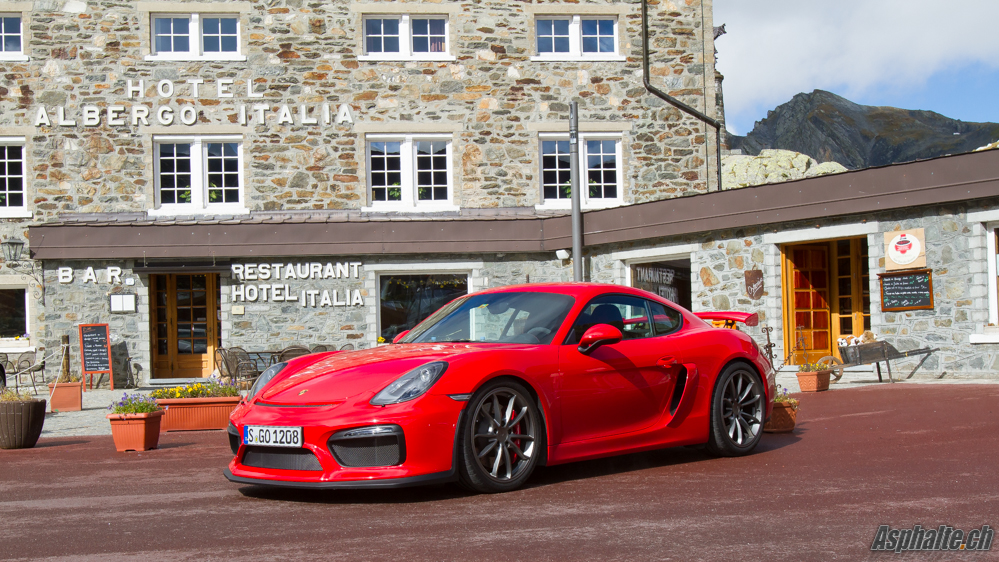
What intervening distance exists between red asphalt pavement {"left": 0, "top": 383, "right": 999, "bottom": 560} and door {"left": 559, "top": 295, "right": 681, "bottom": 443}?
0.37m

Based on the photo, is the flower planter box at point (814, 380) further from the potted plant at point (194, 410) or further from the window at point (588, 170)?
the window at point (588, 170)

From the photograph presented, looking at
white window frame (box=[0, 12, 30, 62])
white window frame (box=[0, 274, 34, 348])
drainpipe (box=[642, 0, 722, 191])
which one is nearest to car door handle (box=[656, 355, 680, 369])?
drainpipe (box=[642, 0, 722, 191])

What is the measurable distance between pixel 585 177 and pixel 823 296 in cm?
586

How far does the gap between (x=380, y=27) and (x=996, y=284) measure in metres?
13.0

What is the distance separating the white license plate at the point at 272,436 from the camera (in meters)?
5.48

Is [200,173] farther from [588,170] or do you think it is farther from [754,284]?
[754,284]

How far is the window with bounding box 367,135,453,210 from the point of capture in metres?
20.5

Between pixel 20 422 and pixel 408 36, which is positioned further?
pixel 408 36

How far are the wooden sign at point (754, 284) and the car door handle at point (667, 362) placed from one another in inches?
394

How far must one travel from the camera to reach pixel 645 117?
2091 cm

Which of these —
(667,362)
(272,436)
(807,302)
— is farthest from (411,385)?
(807,302)

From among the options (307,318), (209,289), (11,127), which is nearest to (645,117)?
(307,318)

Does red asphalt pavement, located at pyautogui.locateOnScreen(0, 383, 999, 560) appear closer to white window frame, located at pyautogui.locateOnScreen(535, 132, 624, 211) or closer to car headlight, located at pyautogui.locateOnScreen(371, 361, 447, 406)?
car headlight, located at pyautogui.locateOnScreen(371, 361, 447, 406)

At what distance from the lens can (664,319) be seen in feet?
23.2
